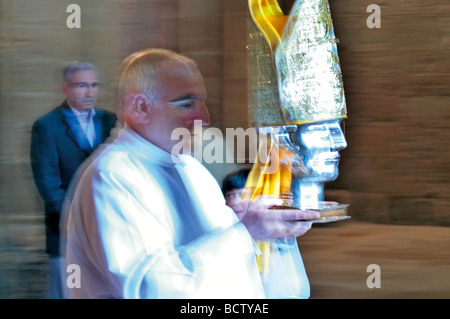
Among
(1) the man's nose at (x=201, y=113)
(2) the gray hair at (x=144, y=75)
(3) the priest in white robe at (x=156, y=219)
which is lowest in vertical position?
(3) the priest in white robe at (x=156, y=219)

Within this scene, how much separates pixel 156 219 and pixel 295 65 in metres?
0.68

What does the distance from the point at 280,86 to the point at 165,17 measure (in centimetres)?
147

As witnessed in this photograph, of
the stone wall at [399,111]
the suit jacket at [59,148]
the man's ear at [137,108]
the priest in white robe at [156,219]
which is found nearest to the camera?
the priest in white robe at [156,219]

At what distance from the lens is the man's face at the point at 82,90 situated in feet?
10.9

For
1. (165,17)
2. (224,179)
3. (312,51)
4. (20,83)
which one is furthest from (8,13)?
(312,51)

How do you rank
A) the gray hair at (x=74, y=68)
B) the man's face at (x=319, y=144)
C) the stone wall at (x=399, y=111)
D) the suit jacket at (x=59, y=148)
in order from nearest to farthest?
the man's face at (x=319, y=144) < the suit jacket at (x=59, y=148) < the gray hair at (x=74, y=68) < the stone wall at (x=399, y=111)

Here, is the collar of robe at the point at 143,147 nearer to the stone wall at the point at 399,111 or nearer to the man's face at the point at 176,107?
the man's face at the point at 176,107

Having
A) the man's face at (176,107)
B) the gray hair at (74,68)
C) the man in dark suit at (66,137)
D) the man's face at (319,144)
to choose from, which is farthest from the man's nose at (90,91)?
the man's face at (319,144)

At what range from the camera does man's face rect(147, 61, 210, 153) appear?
7.05 ft

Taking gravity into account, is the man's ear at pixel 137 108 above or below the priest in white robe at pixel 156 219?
above

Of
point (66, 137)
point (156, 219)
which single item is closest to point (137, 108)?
point (156, 219)

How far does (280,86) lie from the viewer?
2.33 metres

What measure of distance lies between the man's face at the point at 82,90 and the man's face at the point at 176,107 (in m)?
1.24

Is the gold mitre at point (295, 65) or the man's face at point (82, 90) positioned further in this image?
the man's face at point (82, 90)
